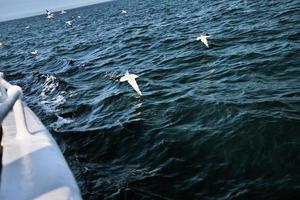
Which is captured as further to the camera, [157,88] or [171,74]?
[171,74]

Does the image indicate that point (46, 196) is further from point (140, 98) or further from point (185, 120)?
point (140, 98)

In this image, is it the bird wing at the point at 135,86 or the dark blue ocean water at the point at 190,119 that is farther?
the bird wing at the point at 135,86

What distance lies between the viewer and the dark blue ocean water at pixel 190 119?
699cm

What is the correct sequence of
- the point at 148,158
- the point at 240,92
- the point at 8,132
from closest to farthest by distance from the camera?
the point at 8,132
the point at 148,158
the point at 240,92

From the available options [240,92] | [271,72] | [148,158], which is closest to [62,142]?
[148,158]

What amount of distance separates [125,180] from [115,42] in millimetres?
20600

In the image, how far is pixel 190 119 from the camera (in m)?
9.71

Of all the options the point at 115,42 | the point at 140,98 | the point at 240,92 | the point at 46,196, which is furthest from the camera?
the point at 115,42

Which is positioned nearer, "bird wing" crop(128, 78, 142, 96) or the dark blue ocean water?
the dark blue ocean water

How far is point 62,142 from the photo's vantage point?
1011 cm

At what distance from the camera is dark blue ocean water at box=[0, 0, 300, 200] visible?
6.99m

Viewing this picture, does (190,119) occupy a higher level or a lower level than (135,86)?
lower

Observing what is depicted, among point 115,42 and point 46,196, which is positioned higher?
point 46,196

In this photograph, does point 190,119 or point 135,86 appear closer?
point 190,119
